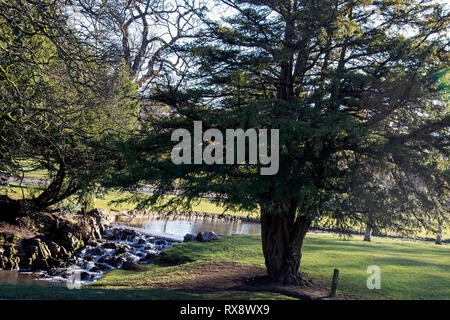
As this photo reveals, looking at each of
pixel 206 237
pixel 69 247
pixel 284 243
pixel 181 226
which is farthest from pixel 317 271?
pixel 181 226

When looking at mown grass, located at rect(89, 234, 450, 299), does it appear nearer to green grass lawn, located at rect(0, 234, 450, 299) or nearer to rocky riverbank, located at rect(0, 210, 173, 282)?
green grass lawn, located at rect(0, 234, 450, 299)

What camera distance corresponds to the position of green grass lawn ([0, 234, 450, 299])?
8867 millimetres

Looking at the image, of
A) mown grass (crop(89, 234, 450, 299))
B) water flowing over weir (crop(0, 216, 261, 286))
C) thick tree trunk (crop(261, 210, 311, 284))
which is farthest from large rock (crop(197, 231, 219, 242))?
thick tree trunk (crop(261, 210, 311, 284))

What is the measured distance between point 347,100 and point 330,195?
2438 mm

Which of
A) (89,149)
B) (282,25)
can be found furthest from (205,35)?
Result: (89,149)

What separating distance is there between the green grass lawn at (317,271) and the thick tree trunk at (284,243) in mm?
1497

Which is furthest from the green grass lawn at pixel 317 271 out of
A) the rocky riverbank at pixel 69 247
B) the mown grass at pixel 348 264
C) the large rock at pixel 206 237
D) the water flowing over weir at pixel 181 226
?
the water flowing over weir at pixel 181 226

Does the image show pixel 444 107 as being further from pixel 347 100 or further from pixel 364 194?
pixel 364 194

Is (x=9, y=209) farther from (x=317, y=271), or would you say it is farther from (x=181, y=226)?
(x=317, y=271)

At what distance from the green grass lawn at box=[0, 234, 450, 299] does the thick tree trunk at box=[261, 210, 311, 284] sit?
4.91 feet

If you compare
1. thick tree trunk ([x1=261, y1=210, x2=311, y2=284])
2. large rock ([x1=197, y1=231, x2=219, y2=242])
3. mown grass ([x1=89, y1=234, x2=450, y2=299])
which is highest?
thick tree trunk ([x1=261, y1=210, x2=311, y2=284])

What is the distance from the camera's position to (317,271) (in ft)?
43.0

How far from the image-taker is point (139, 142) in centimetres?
873

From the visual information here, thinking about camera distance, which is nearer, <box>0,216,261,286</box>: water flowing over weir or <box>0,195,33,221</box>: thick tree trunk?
<box>0,216,261,286</box>: water flowing over weir
